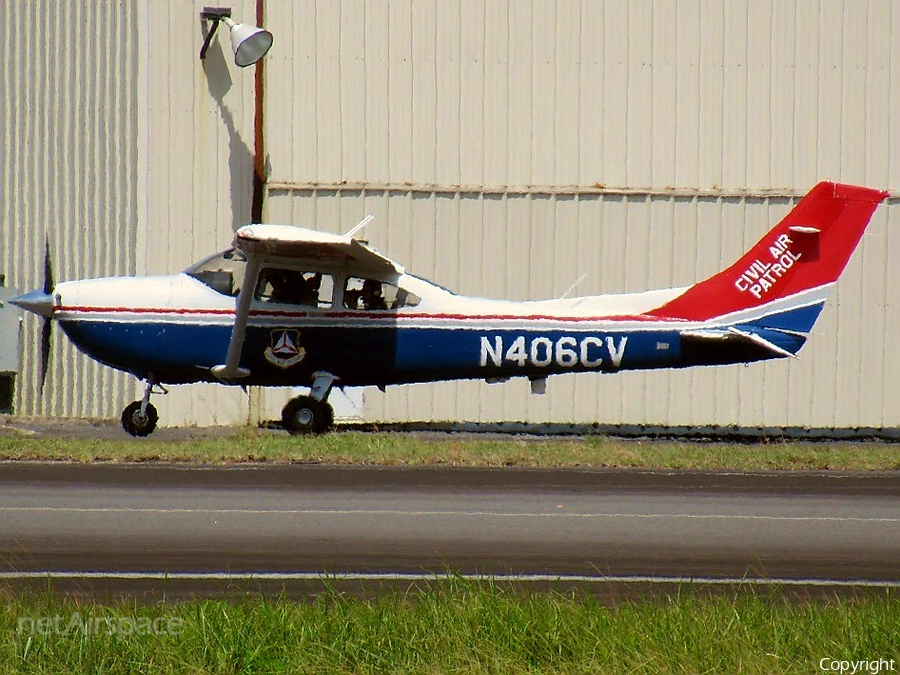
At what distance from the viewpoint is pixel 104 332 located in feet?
58.1

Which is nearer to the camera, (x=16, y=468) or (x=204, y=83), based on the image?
(x=16, y=468)

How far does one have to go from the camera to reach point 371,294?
58.6 ft

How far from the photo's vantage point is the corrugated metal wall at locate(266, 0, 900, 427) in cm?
2162

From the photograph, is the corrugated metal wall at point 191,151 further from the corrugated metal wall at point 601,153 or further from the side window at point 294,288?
the side window at point 294,288

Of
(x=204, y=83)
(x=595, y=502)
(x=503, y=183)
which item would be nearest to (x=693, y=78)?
(x=503, y=183)

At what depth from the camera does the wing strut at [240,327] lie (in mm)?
17188

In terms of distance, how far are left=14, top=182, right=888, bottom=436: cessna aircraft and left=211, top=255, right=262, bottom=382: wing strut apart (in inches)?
0.7

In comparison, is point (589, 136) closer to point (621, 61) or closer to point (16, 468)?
point (621, 61)

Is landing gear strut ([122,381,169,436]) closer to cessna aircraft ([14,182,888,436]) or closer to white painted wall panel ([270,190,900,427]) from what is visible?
cessna aircraft ([14,182,888,436])

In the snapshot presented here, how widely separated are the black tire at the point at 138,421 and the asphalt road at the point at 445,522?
10.9 ft

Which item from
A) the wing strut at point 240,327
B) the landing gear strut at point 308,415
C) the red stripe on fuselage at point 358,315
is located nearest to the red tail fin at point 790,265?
the red stripe on fuselage at point 358,315

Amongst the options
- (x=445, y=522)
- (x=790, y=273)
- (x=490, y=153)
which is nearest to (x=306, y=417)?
(x=490, y=153)

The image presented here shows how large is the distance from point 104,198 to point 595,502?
477 inches

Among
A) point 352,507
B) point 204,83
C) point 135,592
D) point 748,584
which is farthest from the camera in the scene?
point 204,83
